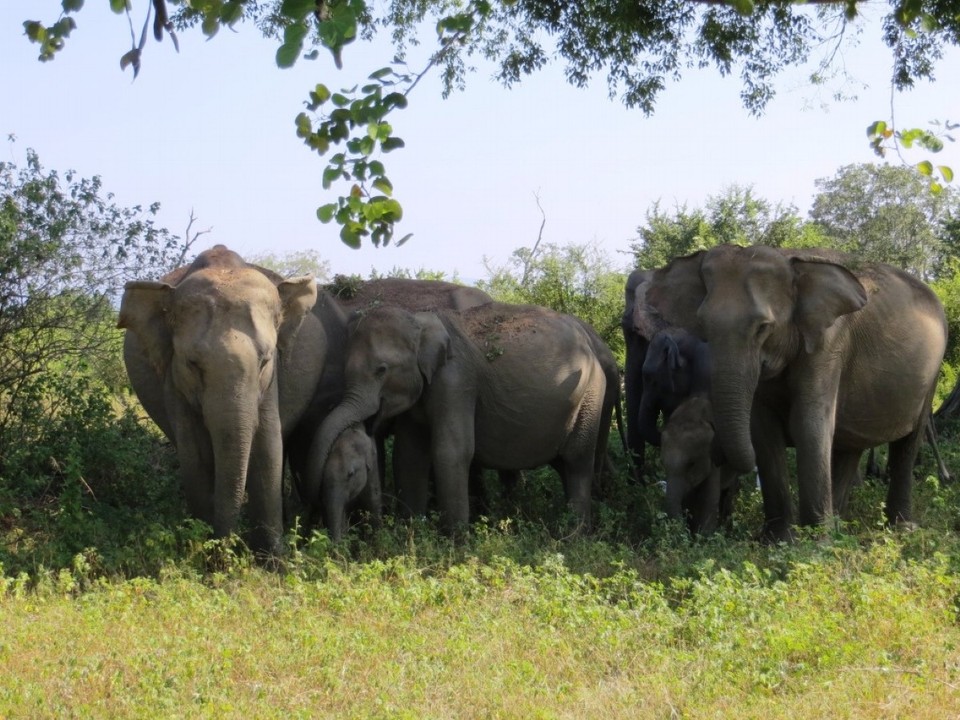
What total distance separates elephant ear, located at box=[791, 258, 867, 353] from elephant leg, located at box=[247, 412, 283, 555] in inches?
128

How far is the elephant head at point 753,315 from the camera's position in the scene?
8.63 metres

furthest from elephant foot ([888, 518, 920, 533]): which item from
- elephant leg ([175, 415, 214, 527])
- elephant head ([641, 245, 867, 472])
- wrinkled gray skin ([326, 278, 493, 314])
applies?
elephant leg ([175, 415, 214, 527])

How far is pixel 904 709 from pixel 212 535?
4.23 m

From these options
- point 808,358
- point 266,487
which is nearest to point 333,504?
point 266,487

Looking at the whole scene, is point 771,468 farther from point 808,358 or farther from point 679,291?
point 679,291

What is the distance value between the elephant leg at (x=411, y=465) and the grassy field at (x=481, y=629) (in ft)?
3.40

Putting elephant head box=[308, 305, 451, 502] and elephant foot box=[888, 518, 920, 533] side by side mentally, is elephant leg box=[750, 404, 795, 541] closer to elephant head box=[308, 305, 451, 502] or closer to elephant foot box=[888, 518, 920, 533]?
elephant foot box=[888, 518, 920, 533]

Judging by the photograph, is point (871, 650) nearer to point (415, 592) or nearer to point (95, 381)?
point (415, 592)

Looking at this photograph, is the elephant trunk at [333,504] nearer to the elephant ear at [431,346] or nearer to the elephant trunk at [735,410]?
the elephant ear at [431,346]

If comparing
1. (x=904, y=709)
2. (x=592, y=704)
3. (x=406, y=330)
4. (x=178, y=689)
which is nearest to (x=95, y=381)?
(x=406, y=330)

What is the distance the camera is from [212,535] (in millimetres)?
8273

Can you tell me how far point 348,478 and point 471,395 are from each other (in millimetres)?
1307

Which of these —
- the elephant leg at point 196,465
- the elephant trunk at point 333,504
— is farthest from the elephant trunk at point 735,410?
the elephant leg at point 196,465

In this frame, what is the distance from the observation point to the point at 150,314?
8188 millimetres
